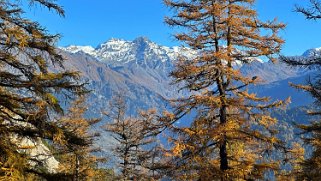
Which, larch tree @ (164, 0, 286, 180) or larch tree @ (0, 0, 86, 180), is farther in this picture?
larch tree @ (164, 0, 286, 180)

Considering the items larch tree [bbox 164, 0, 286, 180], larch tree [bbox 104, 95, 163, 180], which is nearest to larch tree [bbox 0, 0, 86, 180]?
larch tree [bbox 164, 0, 286, 180]

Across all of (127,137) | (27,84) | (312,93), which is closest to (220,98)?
(312,93)

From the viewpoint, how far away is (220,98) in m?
16.6

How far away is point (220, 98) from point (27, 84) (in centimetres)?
872

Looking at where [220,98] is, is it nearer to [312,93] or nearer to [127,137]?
[312,93]

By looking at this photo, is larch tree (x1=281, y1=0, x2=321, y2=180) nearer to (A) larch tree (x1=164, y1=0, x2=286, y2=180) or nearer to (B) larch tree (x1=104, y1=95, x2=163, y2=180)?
(A) larch tree (x1=164, y1=0, x2=286, y2=180)

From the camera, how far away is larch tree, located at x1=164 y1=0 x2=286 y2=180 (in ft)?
52.6

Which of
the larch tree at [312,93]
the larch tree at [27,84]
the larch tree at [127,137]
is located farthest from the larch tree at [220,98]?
the larch tree at [127,137]

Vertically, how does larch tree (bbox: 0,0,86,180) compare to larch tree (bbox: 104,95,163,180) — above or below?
below

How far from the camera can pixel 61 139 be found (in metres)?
10.4

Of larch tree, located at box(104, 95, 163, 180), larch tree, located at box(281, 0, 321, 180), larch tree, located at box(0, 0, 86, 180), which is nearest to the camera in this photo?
larch tree, located at box(0, 0, 86, 180)

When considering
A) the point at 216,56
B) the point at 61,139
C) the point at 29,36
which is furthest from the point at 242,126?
the point at 29,36

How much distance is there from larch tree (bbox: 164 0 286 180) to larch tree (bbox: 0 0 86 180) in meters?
6.02

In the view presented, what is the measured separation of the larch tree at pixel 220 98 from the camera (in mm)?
16031
